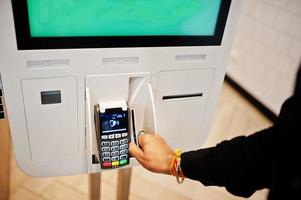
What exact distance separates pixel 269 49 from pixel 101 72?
1817 mm

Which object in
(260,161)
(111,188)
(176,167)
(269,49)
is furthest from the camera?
(269,49)

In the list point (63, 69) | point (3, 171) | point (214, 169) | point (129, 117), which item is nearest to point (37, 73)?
point (63, 69)

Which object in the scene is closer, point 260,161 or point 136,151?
point 260,161

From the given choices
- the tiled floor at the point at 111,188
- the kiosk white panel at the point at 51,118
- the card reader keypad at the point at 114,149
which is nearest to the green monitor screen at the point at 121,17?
the kiosk white panel at the point at 51,118

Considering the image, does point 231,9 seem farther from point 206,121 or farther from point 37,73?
point 37,73

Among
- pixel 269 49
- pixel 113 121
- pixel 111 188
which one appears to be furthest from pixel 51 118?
pixel 269 49

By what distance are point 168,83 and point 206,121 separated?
0.18 m

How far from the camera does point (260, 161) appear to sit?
564mm

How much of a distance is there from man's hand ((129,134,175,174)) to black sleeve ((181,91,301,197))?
4 cm

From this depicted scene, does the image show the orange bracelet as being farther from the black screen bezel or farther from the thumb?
the black screen bezel

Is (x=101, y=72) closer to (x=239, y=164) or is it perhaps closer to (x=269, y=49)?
(x=239, y=164)

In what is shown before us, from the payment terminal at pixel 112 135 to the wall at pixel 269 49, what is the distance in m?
1.57

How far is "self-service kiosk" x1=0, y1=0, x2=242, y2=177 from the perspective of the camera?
0.58 meters

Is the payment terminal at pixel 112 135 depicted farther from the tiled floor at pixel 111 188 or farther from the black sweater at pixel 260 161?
the tiled floor at pixel 111 188
